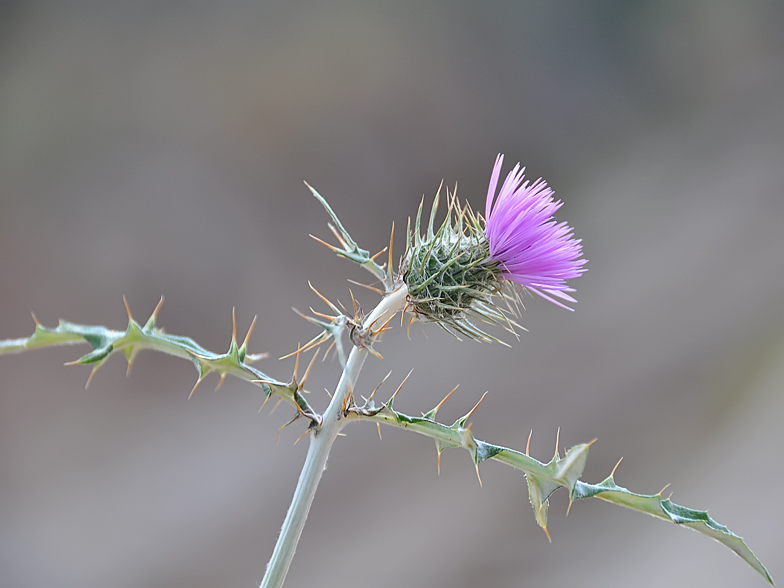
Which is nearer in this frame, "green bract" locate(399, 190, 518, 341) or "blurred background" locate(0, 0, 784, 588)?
"green bract" locate(399, 190, 518, 341)

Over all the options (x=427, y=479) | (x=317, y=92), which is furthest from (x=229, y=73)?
(x=427, y=479)

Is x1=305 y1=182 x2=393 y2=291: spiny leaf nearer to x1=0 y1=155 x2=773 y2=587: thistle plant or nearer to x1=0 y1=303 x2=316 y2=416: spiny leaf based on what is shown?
→ x1=0 y1=155 x2=773 y2=587: thistle plant

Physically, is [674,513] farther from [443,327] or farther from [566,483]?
[443,327]

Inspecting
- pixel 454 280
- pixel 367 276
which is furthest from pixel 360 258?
pixel 367 276

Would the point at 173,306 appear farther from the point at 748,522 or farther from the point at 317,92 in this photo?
the point at 748,522

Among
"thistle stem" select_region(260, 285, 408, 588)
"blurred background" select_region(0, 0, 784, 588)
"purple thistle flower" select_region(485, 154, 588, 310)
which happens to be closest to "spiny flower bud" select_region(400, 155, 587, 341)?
"purple thistle flower" select_region(485, 154, 588, 310)

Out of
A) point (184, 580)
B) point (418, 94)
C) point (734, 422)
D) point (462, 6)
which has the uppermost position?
point (462, 6)

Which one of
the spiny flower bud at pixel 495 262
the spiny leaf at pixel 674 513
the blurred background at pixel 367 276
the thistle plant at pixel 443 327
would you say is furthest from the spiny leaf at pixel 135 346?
the blurred background at pixel 367 276
